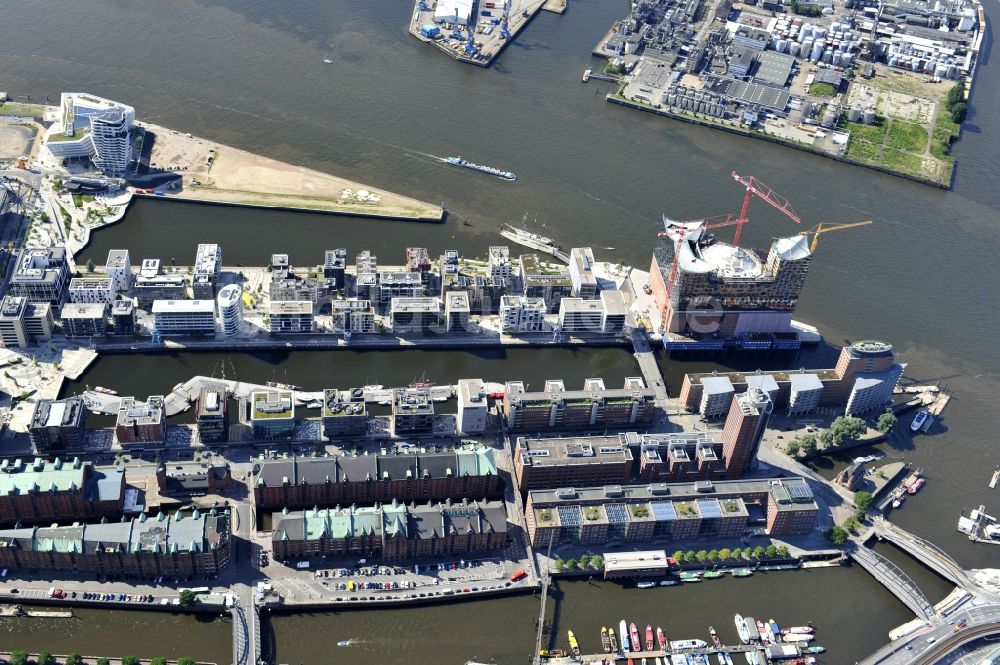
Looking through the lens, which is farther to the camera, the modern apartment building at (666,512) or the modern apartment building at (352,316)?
the modern apartment building at (352,316)

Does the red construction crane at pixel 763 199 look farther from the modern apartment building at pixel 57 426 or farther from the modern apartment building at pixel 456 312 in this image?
the modern apartment building at pixel 57 426

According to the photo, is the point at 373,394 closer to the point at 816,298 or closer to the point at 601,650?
the point at 601,650

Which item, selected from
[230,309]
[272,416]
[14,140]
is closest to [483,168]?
[230,309]

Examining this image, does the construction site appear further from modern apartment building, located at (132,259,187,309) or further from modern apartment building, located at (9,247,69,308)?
modern apartment building, located at (9,247,69,308)

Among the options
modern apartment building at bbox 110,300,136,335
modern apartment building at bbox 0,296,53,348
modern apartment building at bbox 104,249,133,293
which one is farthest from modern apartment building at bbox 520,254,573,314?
modern apartment building at bbox 0,296,53,348

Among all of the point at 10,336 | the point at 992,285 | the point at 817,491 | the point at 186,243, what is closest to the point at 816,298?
the point at 992,285

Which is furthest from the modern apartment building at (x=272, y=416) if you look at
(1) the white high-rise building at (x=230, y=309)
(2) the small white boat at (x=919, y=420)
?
(2) the small white boat at (x=919, y=420)

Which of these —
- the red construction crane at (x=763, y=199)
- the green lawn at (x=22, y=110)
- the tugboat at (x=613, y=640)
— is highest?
the red construction crane at (x=763, y=199)
